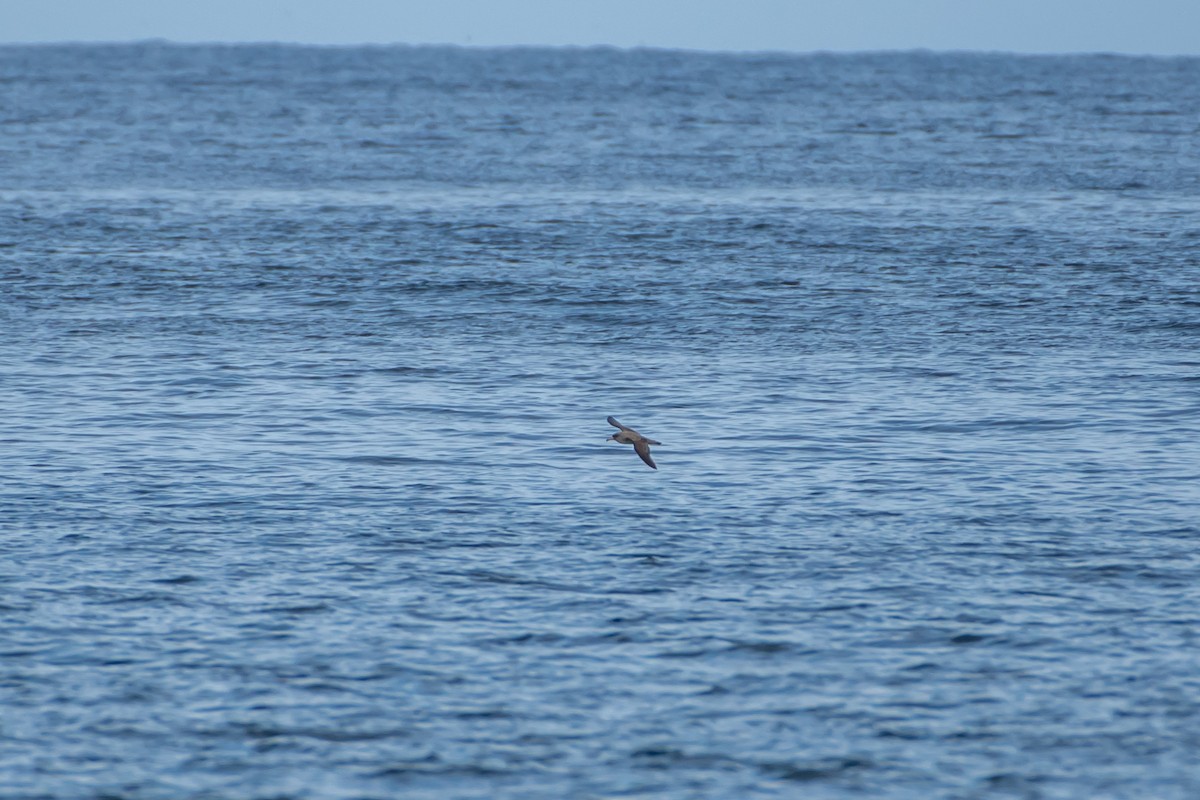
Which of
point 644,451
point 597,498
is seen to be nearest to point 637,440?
point 644,451

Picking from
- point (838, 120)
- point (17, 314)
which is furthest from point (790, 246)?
point (838, 120)

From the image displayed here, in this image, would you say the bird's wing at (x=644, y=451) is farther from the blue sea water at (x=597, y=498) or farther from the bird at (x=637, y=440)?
the blue sea water at (x=597, y=498)

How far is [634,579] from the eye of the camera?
25750 mm

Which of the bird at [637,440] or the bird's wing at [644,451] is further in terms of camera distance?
the bird at [637,440]

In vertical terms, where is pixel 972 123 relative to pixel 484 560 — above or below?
above

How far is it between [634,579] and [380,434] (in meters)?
9.91

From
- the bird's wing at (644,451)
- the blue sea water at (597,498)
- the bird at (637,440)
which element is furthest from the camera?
the bird at (637,440)

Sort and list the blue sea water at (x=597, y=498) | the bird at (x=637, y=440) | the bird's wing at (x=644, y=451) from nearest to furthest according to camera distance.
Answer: the blue sea water at (x=597, y=498)
the bird's wing at (x=644, y=451)
the bird at (x=637, y=440)

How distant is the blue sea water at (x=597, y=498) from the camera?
20.6 m

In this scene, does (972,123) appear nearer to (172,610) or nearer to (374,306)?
(374,306)

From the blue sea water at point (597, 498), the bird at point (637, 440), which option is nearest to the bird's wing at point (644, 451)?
the bird at point (637, 440)

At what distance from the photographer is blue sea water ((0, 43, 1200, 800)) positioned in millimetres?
20594

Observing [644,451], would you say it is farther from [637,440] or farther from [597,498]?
[597,498]

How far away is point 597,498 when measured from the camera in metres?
29.8
